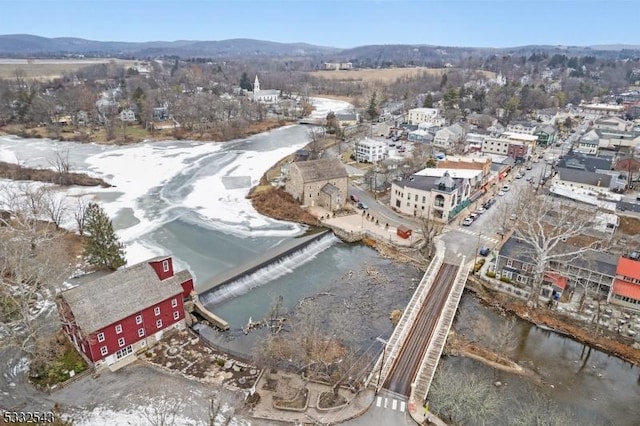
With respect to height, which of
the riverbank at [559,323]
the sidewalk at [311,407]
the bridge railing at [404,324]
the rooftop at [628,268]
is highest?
Result: the rooftop at [628,268]

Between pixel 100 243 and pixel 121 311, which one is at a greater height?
pixel 121 311

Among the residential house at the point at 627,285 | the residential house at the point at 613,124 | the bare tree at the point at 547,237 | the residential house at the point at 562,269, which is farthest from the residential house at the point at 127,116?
the residential house at the point at 613,124

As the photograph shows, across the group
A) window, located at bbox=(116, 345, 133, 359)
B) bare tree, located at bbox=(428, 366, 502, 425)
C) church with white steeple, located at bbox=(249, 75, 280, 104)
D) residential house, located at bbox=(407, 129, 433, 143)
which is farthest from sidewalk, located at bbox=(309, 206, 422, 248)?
church with white steeple, located at bbox=(249, 75, 280, 104)

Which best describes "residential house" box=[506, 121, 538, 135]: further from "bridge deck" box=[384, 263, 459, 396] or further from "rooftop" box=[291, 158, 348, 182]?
"bridge deck" box=[384, 263, 459, 396]

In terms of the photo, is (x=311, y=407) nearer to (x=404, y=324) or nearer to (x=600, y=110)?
(x=404, y=324)

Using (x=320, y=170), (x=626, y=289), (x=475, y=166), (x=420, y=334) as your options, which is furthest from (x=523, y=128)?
(x=420, y=334)

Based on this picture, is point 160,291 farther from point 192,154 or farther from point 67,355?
point 192,154

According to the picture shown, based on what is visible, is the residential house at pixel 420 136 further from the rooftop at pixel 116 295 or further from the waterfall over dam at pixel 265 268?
the rooftop at pixel 116 295
